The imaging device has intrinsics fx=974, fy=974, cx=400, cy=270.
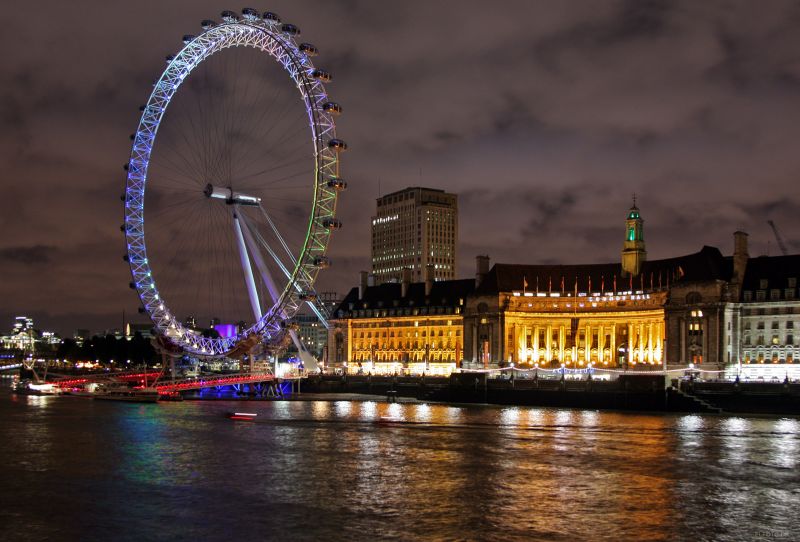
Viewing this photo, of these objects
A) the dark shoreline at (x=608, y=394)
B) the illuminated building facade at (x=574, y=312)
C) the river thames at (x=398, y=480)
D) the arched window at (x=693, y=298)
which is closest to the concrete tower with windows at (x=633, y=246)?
the illuminated building facade at (x=574, y=312)

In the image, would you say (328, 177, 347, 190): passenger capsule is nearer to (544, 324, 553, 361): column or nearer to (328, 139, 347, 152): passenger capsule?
(328, 139, 347, 152): passenger capsule

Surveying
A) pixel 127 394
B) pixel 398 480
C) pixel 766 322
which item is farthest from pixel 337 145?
pixel 766 322

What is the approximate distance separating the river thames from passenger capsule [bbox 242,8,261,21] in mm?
38609

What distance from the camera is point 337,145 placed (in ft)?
308

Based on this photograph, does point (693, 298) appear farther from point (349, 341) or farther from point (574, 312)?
point (349, 341)

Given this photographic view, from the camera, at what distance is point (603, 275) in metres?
162

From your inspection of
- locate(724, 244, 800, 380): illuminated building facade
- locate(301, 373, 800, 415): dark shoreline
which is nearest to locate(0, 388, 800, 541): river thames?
locate(301, 373, 800, 415): dark shoreline

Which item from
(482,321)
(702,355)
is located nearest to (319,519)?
(702,355)

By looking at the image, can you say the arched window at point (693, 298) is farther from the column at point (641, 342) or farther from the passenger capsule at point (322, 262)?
the passenger capsule at point (322, 262)

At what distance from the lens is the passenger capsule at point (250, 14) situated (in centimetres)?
9369

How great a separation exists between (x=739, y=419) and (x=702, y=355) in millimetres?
39308

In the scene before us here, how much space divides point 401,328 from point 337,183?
286ft

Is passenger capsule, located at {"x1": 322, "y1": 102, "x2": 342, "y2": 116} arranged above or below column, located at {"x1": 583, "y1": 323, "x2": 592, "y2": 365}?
above

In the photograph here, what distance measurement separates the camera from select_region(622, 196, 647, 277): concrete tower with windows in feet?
518
